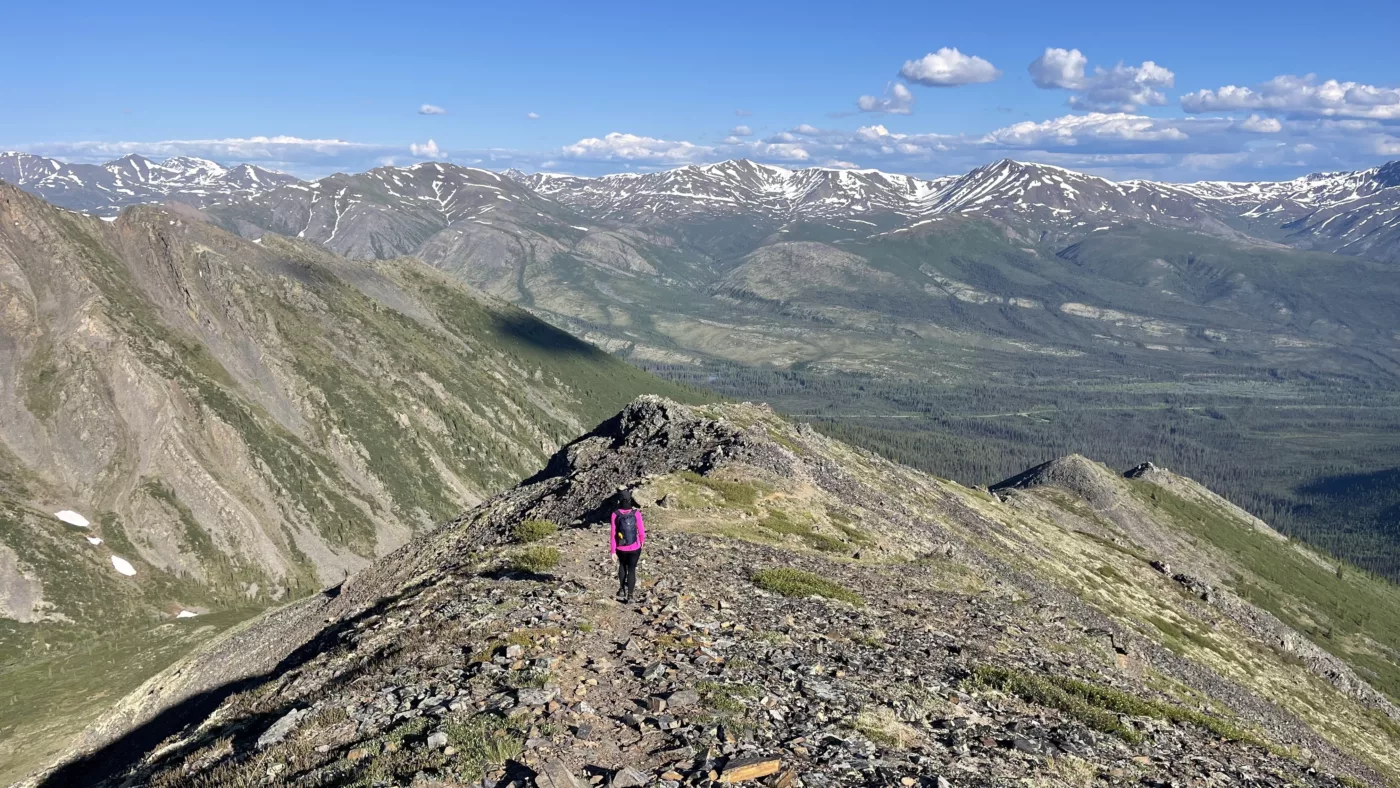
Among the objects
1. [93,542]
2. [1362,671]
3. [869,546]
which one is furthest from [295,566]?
[1362,671]

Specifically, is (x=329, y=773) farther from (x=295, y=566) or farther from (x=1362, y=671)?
(x=1362, y=671)

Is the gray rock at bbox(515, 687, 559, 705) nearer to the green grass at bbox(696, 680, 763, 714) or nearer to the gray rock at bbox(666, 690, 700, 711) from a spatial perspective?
the gray rock at bbox(666, 690, 700, 711)

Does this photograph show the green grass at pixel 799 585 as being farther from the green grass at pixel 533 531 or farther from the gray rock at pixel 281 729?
the gray rock at pixel 281 729

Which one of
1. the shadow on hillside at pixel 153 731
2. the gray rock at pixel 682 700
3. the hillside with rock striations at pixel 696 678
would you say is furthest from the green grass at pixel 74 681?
the gray rock at pixel 682 700

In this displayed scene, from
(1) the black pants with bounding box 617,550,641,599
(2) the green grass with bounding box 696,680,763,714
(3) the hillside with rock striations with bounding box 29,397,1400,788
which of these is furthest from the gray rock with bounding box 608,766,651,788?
(1) the black pants with bounding box 617,550,641,599

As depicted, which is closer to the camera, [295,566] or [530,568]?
[530,568]

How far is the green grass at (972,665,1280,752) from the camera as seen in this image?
997 inches

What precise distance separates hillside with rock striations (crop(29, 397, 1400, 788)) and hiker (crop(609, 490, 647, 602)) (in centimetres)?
112

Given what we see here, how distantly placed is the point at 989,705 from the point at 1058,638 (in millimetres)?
20735

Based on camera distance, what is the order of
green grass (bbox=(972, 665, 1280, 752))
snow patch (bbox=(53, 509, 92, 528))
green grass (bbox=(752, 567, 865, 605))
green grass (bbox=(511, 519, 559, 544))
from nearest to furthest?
green grass (bbox=(972, 665, 1280, 752)), green grass (bbox=(752, 567, 865, 605)), green grass (bbox=(511, 519, 559, 544)), snow patch (bbox=(53, 509, 92, 528))

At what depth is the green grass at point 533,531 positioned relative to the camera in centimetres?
5042

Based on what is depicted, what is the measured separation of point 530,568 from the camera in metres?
39.5

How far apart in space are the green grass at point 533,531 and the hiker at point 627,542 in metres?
15.9

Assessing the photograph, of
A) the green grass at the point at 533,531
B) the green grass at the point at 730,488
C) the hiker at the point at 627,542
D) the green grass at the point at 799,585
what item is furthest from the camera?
the green grass at the point at 730,488
